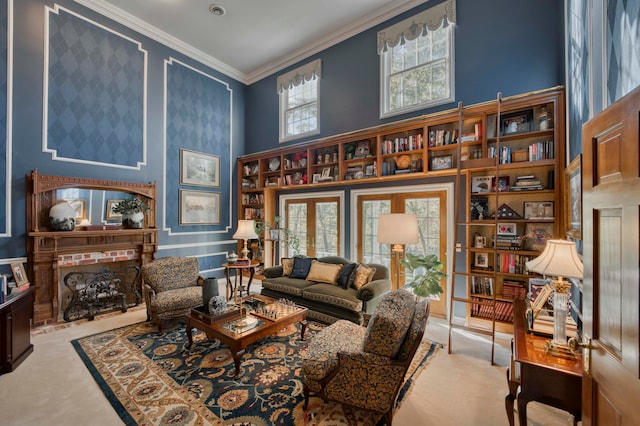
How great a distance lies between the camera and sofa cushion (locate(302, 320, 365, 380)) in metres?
1.84

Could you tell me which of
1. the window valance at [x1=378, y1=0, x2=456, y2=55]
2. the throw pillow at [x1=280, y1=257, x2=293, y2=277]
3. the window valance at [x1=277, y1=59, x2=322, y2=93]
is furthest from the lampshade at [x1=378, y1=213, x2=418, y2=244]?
the window valance at [x1=277, y1=59, x2=322, y2=93]

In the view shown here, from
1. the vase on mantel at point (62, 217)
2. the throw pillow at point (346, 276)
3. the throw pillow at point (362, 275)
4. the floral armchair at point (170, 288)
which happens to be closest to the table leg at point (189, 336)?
the floral armchair at point (170, 288)

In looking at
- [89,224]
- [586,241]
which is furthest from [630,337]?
[89,224]

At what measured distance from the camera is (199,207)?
231 inches

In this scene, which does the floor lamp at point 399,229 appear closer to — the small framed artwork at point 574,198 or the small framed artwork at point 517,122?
the small framed artwork at point 574,198

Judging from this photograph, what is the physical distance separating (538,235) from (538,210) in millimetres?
306

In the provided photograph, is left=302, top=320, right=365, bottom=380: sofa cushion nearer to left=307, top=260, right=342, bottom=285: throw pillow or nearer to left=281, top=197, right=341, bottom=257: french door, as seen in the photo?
left=307, top=260, right=342, bottom=285: throw pillow

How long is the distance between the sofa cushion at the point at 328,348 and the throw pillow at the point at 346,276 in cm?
116

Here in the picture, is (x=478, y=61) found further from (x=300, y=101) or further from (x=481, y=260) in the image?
(x=300, y=101)

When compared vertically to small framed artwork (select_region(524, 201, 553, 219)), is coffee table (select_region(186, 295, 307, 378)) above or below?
below

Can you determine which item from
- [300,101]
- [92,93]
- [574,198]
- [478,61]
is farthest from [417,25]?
[92,93]

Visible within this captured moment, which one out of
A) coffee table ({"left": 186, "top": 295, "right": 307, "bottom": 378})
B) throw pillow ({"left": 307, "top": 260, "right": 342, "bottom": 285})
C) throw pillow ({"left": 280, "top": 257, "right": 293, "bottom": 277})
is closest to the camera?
coffee table ({"left": 186, "top": 295, "right": 307, "bottom": 378})

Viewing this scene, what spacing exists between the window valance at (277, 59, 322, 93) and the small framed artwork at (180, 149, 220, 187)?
2249mm

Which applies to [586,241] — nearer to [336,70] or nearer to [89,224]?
[336,70]
